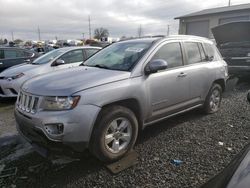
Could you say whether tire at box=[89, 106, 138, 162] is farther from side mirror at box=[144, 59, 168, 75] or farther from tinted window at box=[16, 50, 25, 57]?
tinted window at box=[16, 50, 25, 57]

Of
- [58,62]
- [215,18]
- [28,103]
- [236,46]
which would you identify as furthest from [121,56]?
[215,18]

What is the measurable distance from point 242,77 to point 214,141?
6.39m

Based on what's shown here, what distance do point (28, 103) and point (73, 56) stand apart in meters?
4.65

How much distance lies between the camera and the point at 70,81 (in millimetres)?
3449

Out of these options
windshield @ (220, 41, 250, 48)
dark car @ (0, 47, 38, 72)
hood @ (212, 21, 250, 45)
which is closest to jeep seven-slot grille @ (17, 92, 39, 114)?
dark car @ (0, 47, 38, 72)

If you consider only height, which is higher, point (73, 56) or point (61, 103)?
point (73, 56)

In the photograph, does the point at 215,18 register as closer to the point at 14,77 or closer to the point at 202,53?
the point at 202,53

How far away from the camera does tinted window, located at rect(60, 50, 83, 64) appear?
7.72 m

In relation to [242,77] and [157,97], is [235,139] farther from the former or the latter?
[242,77]

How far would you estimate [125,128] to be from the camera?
369cm

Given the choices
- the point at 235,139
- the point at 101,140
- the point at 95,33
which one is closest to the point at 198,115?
the point at 235,139

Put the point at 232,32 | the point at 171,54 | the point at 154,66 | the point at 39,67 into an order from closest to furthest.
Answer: the point at 154,66
the point at 171,54
the point at 39,67
the point at 232,32

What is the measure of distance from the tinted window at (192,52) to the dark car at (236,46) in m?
4.70

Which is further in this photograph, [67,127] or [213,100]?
[213,100]
